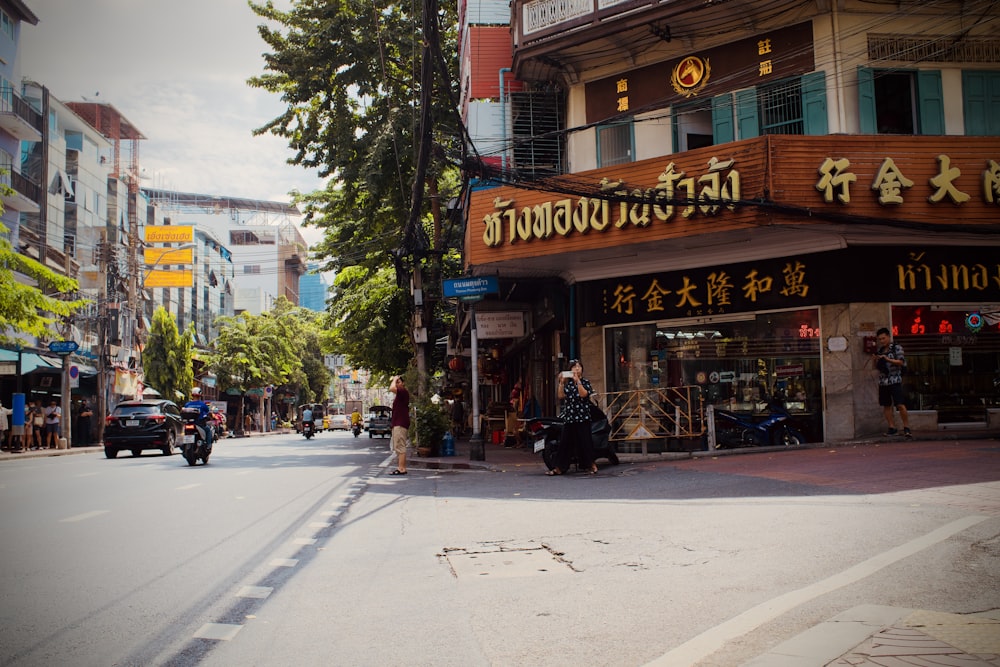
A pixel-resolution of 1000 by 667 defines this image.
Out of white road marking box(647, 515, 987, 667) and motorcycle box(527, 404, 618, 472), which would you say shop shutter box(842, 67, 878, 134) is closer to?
motorcycle box(527, 404, 618, 472)

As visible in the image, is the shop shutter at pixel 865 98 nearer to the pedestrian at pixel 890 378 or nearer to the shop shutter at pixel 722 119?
the shop shutter at pixel 722 119

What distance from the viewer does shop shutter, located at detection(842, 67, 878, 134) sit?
16578 mm

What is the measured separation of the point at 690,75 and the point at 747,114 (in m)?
1.61

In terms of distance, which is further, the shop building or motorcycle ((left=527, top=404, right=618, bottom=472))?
the shop building

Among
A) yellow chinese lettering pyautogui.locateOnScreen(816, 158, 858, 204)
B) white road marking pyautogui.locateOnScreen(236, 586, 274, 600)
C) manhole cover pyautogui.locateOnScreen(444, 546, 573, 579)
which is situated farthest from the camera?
yellow chinese lettering pyautogui.locateOnScreen(816, 158, 858, 204)

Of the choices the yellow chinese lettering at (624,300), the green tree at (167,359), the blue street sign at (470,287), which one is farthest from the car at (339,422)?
the yellow chinese lettering at (624,300)

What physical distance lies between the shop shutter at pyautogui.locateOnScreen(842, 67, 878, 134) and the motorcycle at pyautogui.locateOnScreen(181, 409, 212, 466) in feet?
51.9

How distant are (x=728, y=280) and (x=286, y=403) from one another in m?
80.9

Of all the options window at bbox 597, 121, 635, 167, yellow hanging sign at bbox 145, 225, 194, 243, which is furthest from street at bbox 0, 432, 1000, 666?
yellow hanging sign at bbox 145, 225, 194, 243

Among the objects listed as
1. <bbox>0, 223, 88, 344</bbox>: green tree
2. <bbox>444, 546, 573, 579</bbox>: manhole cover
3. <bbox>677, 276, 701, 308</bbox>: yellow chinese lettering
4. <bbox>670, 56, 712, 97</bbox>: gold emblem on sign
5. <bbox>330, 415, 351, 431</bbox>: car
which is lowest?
<bbox>330, 415, 351, 431</bbox>: car

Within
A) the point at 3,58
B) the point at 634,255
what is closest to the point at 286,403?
the point at 3,58

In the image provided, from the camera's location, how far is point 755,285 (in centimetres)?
1783

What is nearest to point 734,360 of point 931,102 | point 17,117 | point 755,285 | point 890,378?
point 755,285

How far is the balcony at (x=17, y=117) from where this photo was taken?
35375 millimetres
